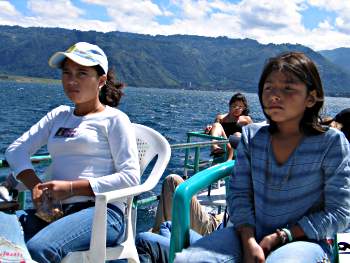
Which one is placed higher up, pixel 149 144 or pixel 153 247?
pixel 149 144

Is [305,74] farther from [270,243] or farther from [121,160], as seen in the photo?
[121,160]

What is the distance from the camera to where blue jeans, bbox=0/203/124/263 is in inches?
76.5

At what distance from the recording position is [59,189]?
7.10 feet

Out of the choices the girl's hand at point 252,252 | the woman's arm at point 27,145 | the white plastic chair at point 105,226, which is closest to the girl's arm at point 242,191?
the girl's hand at point 252,252

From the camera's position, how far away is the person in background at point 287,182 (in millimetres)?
1821

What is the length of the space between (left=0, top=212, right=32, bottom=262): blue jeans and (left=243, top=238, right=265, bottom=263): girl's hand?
2.60 feet

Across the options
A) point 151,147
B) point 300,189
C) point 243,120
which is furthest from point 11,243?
point 243,120

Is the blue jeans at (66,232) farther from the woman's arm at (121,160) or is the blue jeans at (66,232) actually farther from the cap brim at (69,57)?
the cap brim at (69,57)

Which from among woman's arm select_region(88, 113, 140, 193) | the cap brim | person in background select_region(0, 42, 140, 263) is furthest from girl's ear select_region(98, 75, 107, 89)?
woman's arm select_region(88, 113, 140, 193)

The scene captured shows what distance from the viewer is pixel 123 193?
2.07 meters

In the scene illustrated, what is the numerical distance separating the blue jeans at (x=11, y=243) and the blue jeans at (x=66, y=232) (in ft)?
0.04

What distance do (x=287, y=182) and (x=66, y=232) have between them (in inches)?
36.1

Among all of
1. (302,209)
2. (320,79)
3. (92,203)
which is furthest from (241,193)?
(92,203)

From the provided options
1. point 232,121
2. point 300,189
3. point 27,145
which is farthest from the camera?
point 232,121
